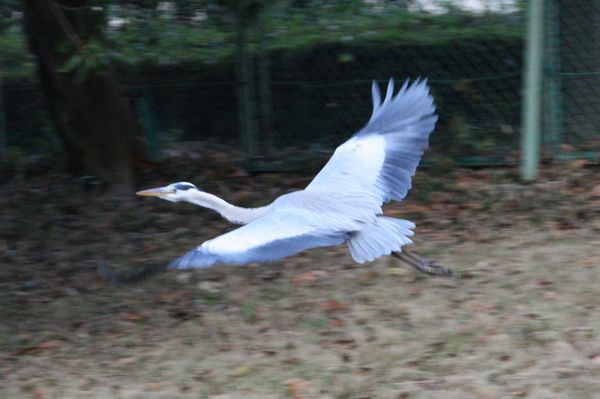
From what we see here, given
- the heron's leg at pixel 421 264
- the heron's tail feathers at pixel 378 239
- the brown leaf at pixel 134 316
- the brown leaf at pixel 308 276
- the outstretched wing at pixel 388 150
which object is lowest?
the brown leaf at pixel 134 316

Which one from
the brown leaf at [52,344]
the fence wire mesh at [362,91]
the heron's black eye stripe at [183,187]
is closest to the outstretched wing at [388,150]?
the heron's black eye stripe at [183,187]

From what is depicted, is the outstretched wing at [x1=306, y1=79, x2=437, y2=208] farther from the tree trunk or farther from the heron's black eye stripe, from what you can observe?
the tree trunk

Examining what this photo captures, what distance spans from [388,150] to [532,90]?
2126 millimetres

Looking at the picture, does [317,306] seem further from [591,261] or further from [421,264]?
[591,261]

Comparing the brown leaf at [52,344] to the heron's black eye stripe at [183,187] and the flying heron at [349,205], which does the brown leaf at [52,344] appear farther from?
the heron's black eye stripe at [183,187]

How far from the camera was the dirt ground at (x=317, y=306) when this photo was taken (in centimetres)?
582

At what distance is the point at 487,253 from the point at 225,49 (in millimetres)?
3418

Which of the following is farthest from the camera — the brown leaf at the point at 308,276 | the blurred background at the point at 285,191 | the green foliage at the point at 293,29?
the green foliage at the point at 293,29

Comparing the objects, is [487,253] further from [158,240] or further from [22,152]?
[22,152]

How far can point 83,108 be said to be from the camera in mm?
8789

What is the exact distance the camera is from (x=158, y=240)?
8164mm

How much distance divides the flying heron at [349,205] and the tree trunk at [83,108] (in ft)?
7.23

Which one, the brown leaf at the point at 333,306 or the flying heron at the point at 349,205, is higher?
the flying heron at the point at 349,205

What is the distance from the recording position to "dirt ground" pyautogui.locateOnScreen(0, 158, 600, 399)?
229 inches
